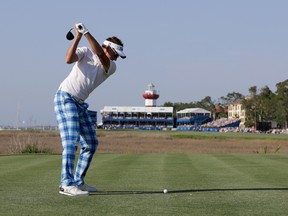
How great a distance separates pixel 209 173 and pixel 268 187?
3371 mm

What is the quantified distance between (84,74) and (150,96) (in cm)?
16972

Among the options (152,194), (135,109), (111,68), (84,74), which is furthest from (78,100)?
(135,109)

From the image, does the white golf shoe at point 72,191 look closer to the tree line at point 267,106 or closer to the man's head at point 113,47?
the man's head at point 113,47

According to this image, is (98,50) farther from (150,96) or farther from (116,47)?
(150,96)

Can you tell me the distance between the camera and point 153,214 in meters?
6.92

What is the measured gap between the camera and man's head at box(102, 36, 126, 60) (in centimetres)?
886

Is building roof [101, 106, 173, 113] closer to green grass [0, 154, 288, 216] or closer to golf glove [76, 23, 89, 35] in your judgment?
green grass [0, 154, 288, 216]

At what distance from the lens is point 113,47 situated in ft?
29.0

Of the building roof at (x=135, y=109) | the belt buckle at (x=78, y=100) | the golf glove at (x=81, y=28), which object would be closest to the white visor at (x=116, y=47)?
the golf glove at (x=81, y=28)

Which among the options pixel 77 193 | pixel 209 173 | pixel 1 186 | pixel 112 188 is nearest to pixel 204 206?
pixel 77 193

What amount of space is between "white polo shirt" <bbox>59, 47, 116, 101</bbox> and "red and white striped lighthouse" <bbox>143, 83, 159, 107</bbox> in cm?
16888

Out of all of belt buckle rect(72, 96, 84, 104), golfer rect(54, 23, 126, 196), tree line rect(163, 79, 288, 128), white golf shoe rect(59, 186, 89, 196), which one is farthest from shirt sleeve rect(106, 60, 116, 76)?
tree line rect(163, 79, 288, 128)

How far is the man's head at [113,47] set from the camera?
8859 mm

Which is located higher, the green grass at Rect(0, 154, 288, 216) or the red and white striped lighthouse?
the red and white striped lighthouse
